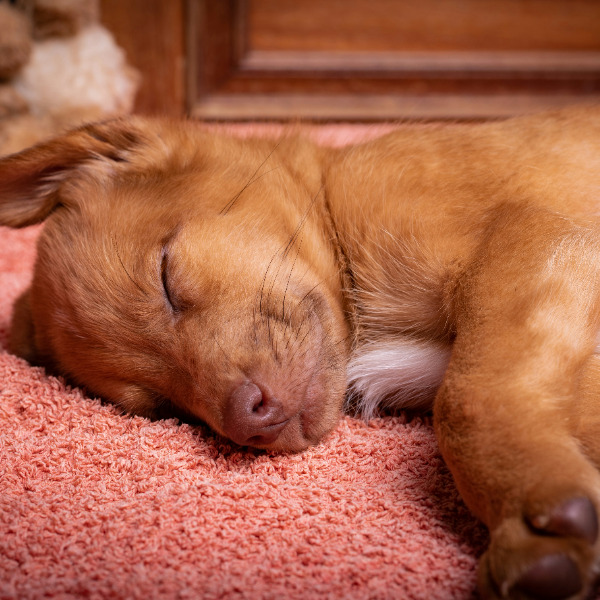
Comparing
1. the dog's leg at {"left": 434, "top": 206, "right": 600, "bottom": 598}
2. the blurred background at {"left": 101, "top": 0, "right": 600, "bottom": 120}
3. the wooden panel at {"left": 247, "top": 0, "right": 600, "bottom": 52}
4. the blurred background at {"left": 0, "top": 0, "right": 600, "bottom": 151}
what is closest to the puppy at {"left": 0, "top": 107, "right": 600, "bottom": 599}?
the dog's leg at {"left": 434, "top": 206, "right": 600, "bottom": 598}

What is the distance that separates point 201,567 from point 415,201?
1133 millimetres

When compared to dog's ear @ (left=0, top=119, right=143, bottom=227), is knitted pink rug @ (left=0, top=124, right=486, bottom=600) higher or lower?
lower

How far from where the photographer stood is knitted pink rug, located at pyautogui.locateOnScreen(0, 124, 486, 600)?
1286 mm

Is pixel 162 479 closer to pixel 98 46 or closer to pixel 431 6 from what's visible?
pixel 98 46

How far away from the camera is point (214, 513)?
4.87ft

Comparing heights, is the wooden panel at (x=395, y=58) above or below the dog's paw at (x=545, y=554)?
above

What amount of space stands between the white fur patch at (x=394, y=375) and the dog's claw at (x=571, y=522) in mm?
733

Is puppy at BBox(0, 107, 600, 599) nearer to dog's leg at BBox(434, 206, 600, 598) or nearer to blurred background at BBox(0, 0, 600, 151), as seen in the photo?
dog's leg at BBox(434, 206, 600, 598)

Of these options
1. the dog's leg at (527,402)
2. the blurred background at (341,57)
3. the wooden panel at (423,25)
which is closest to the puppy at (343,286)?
the dog's leg at (527,402)

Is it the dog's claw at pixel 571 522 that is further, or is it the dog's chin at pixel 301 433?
the dog's chin at pixel 301 433

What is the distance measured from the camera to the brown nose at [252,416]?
1616mm

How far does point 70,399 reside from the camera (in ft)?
6.49

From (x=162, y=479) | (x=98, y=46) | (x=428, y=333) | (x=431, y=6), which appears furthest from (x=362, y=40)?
(x=162, y=479)

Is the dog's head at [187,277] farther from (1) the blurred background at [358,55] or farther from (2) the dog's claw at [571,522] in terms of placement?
(1) the blurred background at [358,55]
